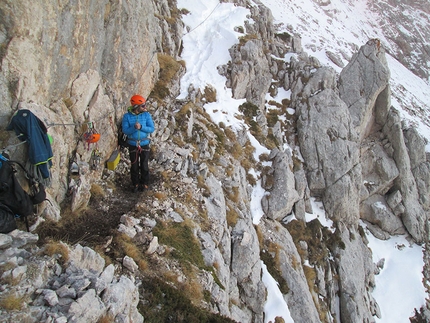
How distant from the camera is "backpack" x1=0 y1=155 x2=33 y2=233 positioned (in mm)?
5992

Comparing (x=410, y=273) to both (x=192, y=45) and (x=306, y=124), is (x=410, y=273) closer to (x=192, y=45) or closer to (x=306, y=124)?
(x=306, y=124)

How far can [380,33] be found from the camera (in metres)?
89.4

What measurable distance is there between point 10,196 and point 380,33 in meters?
112

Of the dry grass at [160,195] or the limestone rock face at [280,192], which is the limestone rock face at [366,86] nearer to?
the limestone rock face at [280,192]

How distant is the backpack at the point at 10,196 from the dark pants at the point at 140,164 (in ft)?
15.5

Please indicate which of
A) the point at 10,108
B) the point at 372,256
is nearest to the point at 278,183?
the point at 372,256

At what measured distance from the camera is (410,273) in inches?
1070

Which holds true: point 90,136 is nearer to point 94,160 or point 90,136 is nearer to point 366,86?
point 94,160

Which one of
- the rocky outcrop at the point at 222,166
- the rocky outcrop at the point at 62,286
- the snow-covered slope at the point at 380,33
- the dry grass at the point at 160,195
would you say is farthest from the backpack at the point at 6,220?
the snow-covered slope at the point at 380,33

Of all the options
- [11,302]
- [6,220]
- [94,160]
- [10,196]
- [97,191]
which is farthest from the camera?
[94,160]

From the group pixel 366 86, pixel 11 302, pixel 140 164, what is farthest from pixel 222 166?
pixel 366 86

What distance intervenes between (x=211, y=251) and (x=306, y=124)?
20929mm

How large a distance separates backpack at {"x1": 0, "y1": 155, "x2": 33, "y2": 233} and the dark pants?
15.5ft

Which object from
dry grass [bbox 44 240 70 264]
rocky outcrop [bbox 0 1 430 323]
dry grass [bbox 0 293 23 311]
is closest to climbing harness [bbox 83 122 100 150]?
rocky outcrop [bbox 0 1 430 323]
